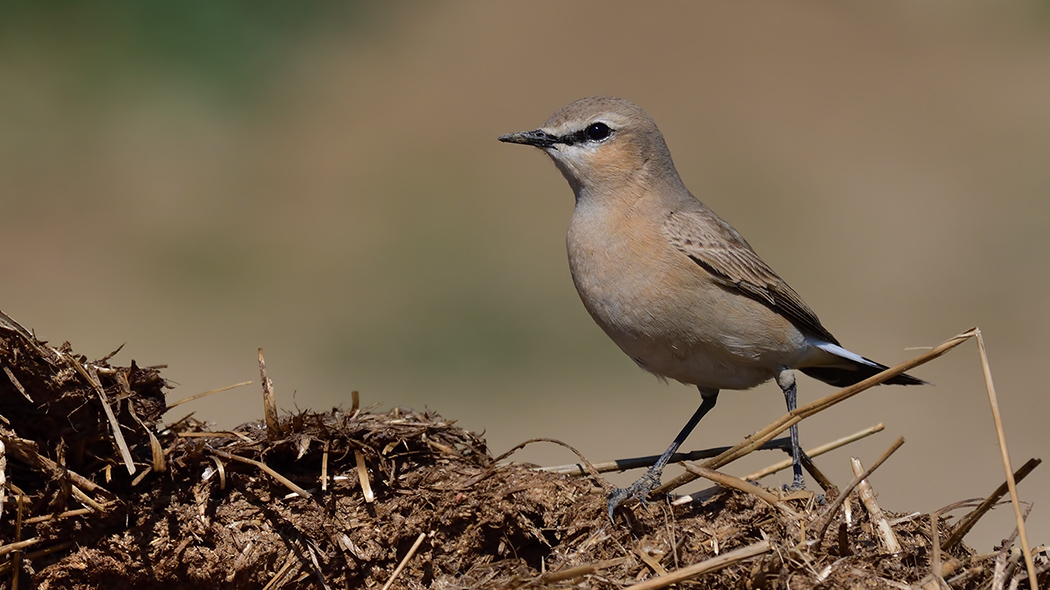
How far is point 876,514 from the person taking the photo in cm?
380

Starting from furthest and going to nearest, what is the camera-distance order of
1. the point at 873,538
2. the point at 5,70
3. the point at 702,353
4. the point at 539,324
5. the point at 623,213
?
the point at 5,70 → the point at 539,324 → the point at 623,213 → the point at 702,353 → the point at 873,538

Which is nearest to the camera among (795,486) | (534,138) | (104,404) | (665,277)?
(104,404)

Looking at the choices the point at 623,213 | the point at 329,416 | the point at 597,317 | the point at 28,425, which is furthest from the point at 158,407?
the point at 623,213

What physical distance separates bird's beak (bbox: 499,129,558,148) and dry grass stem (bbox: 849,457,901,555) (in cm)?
235

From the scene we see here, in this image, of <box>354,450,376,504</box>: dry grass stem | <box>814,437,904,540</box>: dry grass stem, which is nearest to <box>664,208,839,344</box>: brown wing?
<box>814,437,904,540</box>: dry grass stem

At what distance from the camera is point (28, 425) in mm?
3342

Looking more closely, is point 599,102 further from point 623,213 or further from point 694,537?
point 694,537

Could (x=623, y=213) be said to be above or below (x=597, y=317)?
above

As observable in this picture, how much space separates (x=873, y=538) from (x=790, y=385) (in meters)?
1.32

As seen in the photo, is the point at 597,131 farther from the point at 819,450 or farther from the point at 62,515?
the point at 62,515

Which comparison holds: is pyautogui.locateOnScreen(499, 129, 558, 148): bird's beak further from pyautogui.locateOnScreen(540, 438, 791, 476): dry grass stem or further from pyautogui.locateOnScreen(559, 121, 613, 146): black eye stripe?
pyautogui.locateOnScreen(540, 438, 791, 476): dry grass stem

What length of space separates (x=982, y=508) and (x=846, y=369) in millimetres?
1960

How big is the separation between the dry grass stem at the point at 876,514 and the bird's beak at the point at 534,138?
235cm

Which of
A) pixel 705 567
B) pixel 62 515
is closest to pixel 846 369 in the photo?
pixel 705 567
